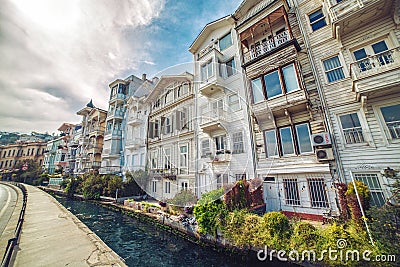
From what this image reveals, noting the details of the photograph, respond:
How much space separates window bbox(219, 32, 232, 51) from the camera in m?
9.90

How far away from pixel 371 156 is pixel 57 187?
31.2m

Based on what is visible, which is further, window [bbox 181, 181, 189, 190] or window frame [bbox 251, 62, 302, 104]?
window frame [bbox 251, 62, 302, 104]

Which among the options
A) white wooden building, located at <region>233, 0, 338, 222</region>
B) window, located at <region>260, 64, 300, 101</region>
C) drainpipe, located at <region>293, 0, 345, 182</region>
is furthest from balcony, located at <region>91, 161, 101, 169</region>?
drainpipe, located at <region>293, 0, 345, 182</region>

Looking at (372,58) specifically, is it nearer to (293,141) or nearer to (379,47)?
(379,47)

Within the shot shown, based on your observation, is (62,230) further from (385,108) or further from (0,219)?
(385,108)

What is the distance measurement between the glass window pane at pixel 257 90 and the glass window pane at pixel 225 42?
12.8 feet

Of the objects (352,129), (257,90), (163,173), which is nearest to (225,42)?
(257,90)

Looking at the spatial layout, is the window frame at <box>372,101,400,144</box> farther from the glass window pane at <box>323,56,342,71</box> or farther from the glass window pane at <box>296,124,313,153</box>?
the glass window pane at <box>323,56,342,71</box>

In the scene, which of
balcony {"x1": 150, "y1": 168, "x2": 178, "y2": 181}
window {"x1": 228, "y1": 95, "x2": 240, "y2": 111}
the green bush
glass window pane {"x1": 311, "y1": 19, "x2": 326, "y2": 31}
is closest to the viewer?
the green bush

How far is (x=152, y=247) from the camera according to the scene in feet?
19.5

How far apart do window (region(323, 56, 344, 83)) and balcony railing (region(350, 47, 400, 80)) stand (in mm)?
745

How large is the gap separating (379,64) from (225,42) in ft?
25.2

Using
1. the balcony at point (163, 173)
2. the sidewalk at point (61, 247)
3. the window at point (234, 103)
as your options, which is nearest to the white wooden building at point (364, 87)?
the window at point (234, 103)

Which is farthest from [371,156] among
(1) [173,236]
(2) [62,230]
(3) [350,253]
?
(2) [62,230]
